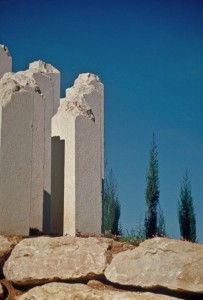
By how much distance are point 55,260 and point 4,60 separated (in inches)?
183

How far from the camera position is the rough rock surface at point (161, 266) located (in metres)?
5.62

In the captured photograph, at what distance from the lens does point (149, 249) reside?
597 cm

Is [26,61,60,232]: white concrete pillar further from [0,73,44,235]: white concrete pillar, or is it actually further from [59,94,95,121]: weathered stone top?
[0,73,44,235]: white concrete pillar

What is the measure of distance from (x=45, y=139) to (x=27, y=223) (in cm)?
226

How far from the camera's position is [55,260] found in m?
6.36

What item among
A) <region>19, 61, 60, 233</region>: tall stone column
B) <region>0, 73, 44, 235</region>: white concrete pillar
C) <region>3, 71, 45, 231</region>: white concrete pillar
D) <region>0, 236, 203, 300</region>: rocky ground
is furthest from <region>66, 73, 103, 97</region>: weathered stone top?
<region>0, 236, 203, 300</region>: rocky ground

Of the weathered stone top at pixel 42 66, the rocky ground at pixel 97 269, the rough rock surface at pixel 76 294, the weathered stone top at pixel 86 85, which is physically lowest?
the rough rock surface at pixel 76 294

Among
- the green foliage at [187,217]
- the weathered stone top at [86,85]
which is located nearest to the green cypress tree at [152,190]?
the green foliage at [187,217]

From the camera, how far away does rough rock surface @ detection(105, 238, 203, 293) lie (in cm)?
562

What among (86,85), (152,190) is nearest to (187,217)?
(152,190)

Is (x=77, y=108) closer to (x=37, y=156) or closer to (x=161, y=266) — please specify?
(x=37, y=156)

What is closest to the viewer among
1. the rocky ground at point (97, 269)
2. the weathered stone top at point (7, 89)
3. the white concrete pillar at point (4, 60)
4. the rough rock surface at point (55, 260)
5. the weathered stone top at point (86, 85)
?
the rocky ground at point (97, 269)

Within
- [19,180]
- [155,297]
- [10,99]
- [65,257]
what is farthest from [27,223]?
[155,297]

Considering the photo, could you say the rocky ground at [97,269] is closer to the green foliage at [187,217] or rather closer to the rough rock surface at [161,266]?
the rough rock surface at [161,266]
